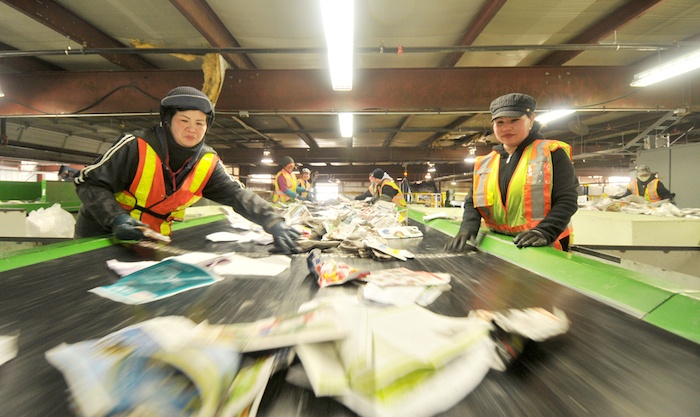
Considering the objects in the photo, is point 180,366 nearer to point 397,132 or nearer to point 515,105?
point 515,105

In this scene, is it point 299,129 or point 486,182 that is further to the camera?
point 299,129

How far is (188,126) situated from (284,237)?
1.03 metres

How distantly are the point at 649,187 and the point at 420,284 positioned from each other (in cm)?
886

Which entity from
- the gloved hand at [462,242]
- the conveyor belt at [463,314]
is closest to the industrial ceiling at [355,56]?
the gloved hand at [462,242]

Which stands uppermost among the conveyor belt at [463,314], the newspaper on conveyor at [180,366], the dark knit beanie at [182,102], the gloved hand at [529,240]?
the dark knit beanie at [182,102]

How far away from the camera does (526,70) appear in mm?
4074

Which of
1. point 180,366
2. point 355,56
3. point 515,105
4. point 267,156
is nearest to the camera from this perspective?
point 180,366

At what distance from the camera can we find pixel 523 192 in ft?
6.67

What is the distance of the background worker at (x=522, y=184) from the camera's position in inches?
72.7

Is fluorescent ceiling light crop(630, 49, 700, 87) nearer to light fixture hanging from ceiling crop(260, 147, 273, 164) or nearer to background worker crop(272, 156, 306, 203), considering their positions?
background worker crop(272, 156, 306, 203)

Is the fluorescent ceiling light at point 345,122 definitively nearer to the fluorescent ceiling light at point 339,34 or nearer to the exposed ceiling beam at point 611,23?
the fluorescent ceiling light at point 339,34

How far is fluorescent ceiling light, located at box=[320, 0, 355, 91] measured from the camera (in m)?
2.16

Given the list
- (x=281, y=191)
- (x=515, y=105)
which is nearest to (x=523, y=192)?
(x=515, y=105)

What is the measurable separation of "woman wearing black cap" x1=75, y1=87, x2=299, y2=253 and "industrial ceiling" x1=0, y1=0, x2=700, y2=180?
174cm
